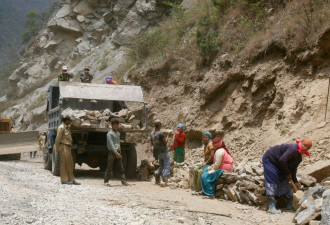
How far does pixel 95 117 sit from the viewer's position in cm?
998

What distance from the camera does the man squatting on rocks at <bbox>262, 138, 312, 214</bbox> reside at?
6215mm

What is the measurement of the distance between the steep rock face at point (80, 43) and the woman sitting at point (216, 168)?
670 inches

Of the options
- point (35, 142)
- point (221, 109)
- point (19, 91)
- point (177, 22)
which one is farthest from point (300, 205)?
point (19, 91)

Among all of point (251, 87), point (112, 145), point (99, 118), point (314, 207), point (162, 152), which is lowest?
point (314, 207)

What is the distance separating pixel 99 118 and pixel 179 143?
225cm

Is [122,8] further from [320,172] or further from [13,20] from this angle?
[13,20]

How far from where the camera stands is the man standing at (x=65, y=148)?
8.79m

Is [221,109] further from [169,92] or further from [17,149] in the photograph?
Result: [17,149]

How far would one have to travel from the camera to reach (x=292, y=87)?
34.1 ft

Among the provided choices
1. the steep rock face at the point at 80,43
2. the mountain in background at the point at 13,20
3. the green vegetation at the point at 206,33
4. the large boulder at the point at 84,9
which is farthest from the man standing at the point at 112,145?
the mountain in background at the point at 13,20

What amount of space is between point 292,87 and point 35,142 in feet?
33.0

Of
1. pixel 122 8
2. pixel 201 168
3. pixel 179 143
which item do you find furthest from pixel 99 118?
pixel 122 8

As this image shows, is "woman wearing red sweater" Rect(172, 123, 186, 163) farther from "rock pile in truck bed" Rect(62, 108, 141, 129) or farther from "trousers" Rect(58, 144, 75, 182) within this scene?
"trousers" Rect(58, 144, 75, 182)

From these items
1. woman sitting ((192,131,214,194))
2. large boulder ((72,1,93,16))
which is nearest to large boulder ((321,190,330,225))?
woman sitting ((192,131,214,194))
